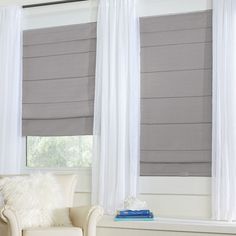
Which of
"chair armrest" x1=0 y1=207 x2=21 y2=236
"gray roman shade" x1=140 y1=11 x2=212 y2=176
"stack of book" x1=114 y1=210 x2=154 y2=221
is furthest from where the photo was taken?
"gray roman shade" x1=140 y1=11 x2=212 y2=176

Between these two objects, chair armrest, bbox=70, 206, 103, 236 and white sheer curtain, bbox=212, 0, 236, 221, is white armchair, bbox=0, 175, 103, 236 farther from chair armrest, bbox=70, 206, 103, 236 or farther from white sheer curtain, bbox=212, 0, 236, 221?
white sheer curtain, bbox=212, 0, 236, 221

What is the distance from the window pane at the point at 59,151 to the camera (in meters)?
5.12

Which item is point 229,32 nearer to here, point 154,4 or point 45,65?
point 154,4

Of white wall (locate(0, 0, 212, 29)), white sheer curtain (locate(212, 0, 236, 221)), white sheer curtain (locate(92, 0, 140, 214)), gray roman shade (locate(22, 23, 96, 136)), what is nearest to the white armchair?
white sheer curtain (locate(92, 0, 140, 214))

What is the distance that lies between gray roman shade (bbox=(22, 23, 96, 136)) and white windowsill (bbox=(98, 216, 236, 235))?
1.06m

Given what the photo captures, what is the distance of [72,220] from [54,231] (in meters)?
0.39

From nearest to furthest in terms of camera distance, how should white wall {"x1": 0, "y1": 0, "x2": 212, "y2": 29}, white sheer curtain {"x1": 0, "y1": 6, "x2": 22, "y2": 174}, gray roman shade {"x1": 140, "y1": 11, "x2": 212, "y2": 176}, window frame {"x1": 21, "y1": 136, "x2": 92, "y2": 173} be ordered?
gray roman shade {"x1": 140, "y1": 11, "x2": 212, "y2": 176}, white wall {"x1": 0, "y1": 0, "x2": 212, "y2": 29}, window frame {"x1": 21, "y1": 136, "x2": 92, "y2": 173}, white sheer curtain {"x1": 0, "y1": 6, "x2": 22, "y2": 174}

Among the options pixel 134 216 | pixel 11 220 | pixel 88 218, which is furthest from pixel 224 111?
pixel 11 220

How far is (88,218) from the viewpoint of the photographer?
4133 millimetres

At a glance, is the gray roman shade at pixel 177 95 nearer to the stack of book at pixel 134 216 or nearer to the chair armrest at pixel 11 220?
the stack of book at pixel 134 216

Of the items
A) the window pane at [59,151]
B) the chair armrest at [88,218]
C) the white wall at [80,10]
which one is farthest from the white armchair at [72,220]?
the white wall at [80,10]

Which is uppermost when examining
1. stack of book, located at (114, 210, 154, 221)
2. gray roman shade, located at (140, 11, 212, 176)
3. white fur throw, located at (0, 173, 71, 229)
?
gray roman shade, located at (140, 11, 212, 176)

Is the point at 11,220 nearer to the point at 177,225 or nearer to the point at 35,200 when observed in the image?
the point at 35,200

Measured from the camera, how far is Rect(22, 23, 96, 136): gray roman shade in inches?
199
